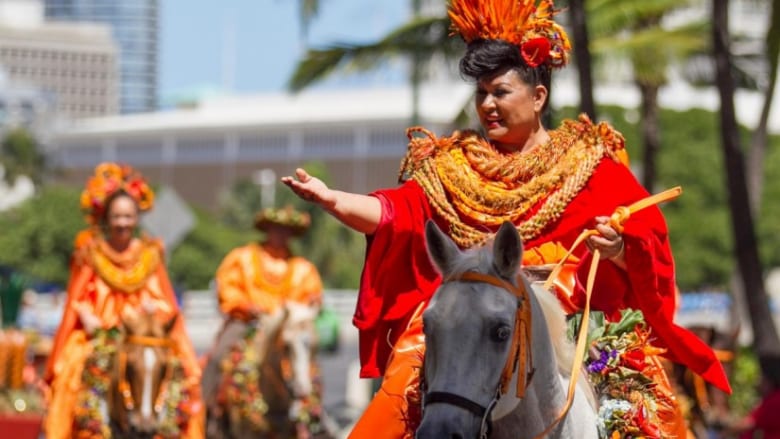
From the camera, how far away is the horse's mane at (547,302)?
6.22 metres

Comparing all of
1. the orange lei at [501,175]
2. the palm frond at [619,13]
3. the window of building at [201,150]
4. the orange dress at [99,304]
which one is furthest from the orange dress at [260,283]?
the window of building at [201,150]

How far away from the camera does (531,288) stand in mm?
6453

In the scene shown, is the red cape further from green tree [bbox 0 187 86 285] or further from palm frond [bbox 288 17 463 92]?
green tree [bbox 0 187 86 285]

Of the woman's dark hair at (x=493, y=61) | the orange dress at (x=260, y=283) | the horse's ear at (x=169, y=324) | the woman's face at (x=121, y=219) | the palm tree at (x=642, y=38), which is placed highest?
the palm tree at (x=642, y=38)

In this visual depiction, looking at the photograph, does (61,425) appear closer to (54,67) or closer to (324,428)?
(324,428)

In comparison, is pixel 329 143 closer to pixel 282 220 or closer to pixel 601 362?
pixel 282 220

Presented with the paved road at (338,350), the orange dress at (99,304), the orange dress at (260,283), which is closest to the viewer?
the orange dress at (99,304)

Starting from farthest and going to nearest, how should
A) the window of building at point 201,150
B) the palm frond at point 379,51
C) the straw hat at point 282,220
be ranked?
the window of building at point 201,150
the palm frond at point 379,51
the straw hat at point 282,220

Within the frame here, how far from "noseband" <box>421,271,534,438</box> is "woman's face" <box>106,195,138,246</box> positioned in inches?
319

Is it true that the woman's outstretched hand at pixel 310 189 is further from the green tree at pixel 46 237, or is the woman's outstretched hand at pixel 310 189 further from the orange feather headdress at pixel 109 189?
the green tree at pixel 46 237

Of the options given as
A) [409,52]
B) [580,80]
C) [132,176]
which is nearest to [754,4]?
[580,80]

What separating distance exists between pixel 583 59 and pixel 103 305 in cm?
642

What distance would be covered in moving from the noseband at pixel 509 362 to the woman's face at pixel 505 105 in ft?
5.00

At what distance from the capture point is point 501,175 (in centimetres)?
775
